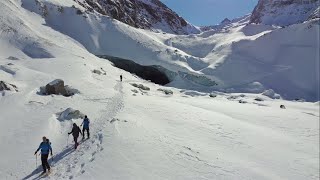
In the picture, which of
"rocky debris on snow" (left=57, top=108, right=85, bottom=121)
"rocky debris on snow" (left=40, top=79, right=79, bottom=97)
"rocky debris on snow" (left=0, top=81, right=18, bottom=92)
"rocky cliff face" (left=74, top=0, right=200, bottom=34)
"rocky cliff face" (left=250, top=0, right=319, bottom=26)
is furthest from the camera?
"rocky cliff face" (left=250, top=0, right=319, bottom=26)

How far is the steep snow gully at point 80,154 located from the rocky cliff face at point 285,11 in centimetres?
9226

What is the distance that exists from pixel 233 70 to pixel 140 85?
20.4 m

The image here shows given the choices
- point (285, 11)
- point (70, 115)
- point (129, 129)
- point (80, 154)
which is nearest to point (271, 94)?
point (70, 115)

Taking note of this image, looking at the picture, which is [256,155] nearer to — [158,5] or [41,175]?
[41,175]

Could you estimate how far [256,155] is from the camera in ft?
86.1

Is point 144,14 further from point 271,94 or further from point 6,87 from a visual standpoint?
point 6,87

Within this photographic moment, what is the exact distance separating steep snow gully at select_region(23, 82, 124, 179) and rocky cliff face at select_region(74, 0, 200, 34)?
227ft

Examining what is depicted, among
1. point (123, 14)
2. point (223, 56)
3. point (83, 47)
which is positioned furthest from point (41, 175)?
point (123, 14)

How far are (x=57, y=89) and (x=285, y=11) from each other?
10013 centimetres

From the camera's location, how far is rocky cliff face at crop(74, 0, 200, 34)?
104069 millimetres

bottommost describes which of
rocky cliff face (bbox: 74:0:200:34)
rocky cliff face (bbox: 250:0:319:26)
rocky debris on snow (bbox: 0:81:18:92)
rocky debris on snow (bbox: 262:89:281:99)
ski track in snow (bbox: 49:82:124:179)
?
ski track in snow (bbox: 49:82:124:179)

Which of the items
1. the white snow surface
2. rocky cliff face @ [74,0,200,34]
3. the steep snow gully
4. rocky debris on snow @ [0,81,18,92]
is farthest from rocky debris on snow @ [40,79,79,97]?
rocky cliff face @ [74,0,200,34]

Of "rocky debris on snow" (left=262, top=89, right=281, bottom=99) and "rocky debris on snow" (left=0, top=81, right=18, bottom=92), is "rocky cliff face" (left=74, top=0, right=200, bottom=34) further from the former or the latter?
"rocky debris on snow" (left=0, top=81, right=18, bottom=92)

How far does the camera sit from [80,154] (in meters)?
22.2
